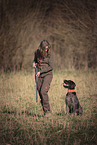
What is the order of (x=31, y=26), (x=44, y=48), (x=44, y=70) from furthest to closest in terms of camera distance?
(x=31, y=26), (x=44, y=70), (x=44, y=48)

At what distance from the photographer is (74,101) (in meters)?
4.82

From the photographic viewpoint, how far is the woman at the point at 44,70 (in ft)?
16.6

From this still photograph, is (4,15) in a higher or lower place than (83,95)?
higher

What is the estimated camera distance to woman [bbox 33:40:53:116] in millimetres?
5066

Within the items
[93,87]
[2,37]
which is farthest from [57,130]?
[2,37]

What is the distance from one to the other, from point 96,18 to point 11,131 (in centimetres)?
852

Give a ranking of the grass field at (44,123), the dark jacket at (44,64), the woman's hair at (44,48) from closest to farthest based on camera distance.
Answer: the grass field at (44,123), the woman's hair at (44,48), the dark jacket at (44,64)

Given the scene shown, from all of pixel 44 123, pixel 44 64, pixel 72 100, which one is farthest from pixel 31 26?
pixel 44 123

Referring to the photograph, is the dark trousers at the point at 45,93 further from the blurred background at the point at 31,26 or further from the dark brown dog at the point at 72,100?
the blurred background at the point at 31,26

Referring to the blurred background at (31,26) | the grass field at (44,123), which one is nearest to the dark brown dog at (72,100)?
the grass field at (44,123)

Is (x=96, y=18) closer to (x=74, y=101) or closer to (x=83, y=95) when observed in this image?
(x=83, y=95)

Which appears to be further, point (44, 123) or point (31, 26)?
point (31, 26)

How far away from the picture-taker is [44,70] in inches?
203

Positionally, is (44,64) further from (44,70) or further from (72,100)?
(72,100)
